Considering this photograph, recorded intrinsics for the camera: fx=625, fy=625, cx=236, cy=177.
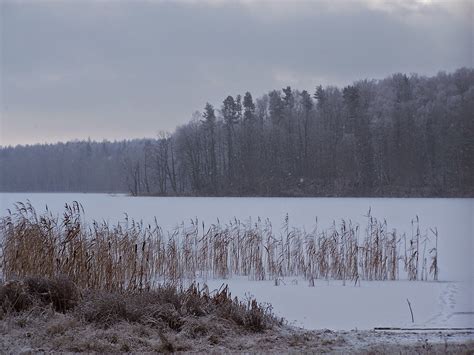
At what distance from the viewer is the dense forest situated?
55250 millimetres

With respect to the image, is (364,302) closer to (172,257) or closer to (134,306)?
(172,257)

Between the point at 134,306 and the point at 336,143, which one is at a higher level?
the point at 336,143

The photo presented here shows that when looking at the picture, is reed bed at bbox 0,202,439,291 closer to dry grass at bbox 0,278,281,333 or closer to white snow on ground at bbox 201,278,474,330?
white snow on ground at bbox 201,278,474,330

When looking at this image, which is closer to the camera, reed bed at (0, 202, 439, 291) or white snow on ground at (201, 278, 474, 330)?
white snow on ground at (201, 278, 474, 330)

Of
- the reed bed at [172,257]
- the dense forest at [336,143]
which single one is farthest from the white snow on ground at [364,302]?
the dense forest at [336,143]

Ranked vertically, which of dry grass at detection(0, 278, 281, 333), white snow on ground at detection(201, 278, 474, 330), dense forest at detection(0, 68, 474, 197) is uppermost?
dense forest at detection(0, 68, 474, 197)

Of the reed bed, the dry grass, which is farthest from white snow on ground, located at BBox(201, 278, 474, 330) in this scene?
the dry grass

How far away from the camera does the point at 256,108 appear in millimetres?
77188

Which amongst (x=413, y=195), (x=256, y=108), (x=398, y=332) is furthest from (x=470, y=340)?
(x=256, y=108)

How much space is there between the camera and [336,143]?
66.5 metres

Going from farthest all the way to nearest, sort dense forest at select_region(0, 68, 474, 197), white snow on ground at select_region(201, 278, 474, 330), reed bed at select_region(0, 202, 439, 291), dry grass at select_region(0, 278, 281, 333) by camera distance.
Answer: dense forest at select_region(0, 68, 474, 197) < reed bed at select_region(0, 202, 439, 291) < white snow on ground at select_region(201, 278, 474, 330) < dry grass at select_region(0, 278, 281, 333)

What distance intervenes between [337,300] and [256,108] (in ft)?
221

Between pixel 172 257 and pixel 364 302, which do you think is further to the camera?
pixel 172 257

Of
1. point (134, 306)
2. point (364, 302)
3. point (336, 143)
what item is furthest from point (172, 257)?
point (336, 143)
